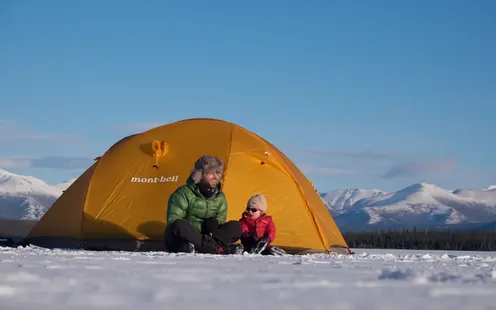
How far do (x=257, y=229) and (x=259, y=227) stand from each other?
0.04m

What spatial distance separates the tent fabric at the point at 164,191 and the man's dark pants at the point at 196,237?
1702 millimetres

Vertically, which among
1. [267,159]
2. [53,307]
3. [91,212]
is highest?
[267,159]

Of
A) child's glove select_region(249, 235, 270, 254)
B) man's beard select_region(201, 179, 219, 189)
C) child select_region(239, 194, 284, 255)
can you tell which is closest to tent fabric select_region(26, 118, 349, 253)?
child select_region(239, 194, 284, 255)

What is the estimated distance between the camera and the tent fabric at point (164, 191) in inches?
407

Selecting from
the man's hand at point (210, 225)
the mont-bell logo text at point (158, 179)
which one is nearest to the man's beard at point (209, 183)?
the man's hand at point (210, 225)

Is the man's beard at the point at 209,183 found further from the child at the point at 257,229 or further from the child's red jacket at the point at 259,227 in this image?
the child's red jacket at the point at 259,227

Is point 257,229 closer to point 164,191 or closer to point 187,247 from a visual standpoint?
point 187,247

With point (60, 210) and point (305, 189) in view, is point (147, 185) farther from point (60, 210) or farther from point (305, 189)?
point (305, 189)

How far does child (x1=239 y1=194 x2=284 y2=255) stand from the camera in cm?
890

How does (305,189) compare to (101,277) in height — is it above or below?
above

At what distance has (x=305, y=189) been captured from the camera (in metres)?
11.3

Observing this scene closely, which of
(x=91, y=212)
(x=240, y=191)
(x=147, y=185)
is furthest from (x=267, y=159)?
(x=91, y=212)

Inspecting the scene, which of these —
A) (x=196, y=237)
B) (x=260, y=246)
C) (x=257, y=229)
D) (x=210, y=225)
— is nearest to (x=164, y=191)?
(x=257, y=229)

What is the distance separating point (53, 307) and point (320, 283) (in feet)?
4.46
